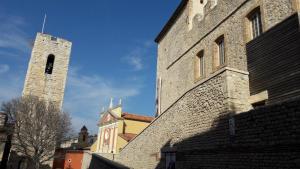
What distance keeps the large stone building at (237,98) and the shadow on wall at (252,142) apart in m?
0.02

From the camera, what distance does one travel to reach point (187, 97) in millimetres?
10539

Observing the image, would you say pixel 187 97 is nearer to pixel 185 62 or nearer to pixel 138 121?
pixel 185 62

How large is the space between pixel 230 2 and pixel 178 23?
20.9 feet

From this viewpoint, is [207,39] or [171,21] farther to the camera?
[171,21]

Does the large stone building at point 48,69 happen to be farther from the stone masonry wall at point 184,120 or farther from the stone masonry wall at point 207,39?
the stone masonry wall at point 184,120

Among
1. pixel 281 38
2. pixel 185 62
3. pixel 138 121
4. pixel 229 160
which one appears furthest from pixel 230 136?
pixel 138 121

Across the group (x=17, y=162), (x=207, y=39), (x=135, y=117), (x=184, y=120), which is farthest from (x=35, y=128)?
(x=184, y=120)

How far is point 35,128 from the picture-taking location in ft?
81.1

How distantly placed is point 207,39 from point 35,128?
1893 cm

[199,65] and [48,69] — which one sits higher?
[48,69]

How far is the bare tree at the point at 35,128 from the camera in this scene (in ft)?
79.8

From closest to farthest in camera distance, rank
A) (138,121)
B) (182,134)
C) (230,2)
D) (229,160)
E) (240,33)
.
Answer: (229,160) < (182,134) < (240,33) < (230,2) < (138,121)

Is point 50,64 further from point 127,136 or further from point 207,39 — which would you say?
point 207,39

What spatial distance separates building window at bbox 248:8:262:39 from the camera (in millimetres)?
10312
